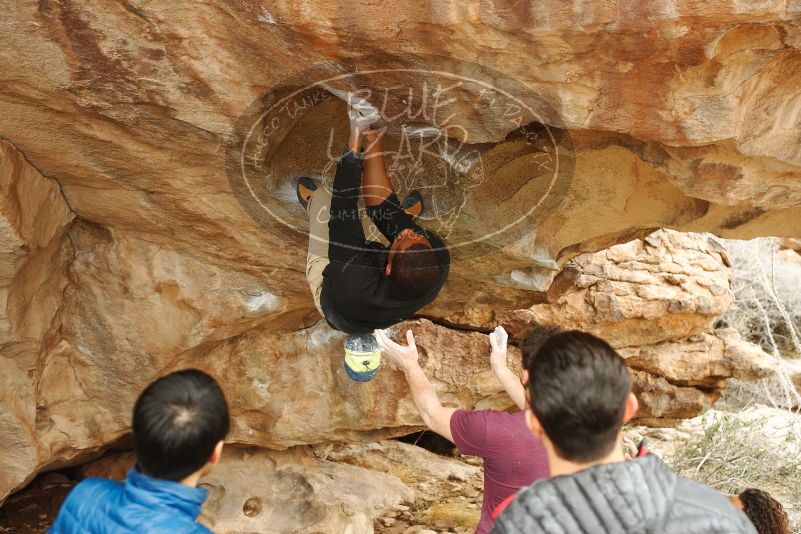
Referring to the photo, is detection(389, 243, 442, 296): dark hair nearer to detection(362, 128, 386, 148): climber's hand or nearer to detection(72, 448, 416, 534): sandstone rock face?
detection(362, 128, 386, 148): climber's hand

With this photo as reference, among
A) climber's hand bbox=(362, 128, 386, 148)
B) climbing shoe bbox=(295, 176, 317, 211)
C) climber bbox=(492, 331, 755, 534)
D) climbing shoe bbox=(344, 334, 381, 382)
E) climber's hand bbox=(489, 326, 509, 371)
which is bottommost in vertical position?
climbing shoe bbox=(344, 334, 381, 382)

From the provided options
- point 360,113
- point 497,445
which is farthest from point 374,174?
point 497,445

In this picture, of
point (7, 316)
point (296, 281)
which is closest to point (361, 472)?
point (296, 281)

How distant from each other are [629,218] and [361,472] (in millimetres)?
2619

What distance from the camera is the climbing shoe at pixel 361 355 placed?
371cm

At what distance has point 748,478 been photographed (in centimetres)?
546

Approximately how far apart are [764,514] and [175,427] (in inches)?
74.6

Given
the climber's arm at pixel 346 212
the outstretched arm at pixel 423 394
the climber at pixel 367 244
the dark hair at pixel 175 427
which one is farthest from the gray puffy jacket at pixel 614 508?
the climber's arm at pixel 346 212

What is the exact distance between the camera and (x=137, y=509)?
1.84 m

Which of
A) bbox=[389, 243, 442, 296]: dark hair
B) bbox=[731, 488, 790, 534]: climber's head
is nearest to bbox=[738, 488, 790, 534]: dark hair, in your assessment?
bbox=[731, 488, 790, 534]: climber's head

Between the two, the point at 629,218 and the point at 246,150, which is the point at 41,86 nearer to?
the point at 246,150

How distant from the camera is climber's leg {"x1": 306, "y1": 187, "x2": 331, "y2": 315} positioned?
3404 mm

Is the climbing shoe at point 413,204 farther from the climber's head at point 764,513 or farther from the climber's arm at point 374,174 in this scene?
the climber's head at point 764,513

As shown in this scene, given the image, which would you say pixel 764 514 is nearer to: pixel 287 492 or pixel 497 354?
pixel 497 354
